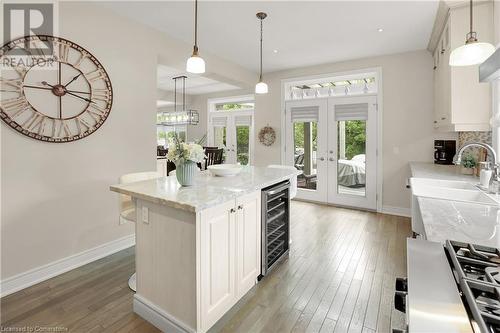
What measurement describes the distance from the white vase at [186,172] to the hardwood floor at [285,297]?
43.1 inches

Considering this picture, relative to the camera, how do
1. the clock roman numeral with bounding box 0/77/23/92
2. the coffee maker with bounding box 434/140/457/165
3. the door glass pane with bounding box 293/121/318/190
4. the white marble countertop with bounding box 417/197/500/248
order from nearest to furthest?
the white marble countertop with bounding box 417/197/500/248, the clock roman numeral with bounding box 0/77/23/92, the coffee maker with bounding box 434/140/457/165, the door glass pane with bounding box 293/121/318/190

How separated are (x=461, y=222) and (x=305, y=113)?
4.47 metres

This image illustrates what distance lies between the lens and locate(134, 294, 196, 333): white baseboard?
5.93ft

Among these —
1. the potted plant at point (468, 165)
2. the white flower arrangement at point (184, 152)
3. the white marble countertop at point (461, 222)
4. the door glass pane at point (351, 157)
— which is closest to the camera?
the white marble countertop at point (461, 222)

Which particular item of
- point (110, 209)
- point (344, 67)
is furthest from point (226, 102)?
point (110, 209)

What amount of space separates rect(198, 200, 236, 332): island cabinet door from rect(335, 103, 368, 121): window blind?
3.86 metres

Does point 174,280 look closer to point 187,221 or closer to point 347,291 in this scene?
point 187,221

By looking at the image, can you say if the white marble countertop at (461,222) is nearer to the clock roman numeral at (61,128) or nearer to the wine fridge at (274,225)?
the wine fridge at (274,225)

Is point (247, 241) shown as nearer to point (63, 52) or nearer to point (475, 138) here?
point (63, 52)

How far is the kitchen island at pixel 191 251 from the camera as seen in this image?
172 cm

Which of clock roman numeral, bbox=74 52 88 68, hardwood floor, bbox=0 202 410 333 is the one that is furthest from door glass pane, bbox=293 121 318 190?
clock roman numeral, bbox=74 52 88 68

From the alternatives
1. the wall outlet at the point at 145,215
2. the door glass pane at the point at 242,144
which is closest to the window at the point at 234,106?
the door glass pane at the point at 242,144

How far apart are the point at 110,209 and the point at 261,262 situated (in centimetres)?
195

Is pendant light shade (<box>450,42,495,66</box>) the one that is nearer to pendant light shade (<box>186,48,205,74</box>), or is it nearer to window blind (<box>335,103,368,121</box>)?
pendant light shade (<box>186,48,205,74</box>)
